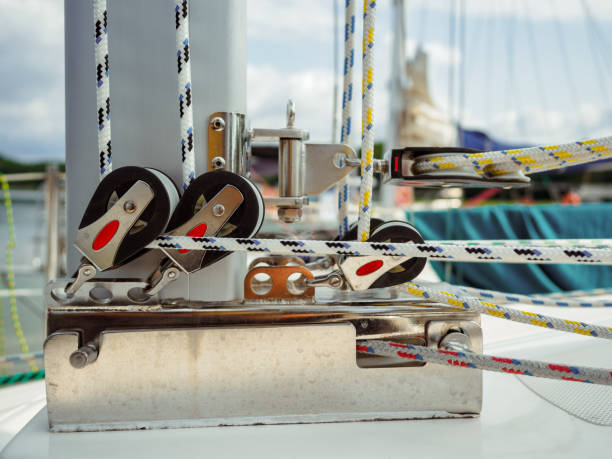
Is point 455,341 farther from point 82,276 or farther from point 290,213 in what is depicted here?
point 82,276

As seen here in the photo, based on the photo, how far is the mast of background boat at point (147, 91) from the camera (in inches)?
24.6

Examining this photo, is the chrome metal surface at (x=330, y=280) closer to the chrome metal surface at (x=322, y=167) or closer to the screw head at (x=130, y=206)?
the chrome metal surface at (x=322, y=167)

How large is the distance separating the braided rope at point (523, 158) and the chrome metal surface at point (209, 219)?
0.85 feet

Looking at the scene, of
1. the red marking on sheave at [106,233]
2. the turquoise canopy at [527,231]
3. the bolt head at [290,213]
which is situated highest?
the bolt head at [290,213]

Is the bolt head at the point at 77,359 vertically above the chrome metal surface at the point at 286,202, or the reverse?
the chrome metal surface at the point at 286,202

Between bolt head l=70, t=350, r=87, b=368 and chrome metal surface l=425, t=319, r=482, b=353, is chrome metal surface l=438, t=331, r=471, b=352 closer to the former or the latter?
chrome metal surface l=425, t=319, r=482, b=353

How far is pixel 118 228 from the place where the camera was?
57 cm

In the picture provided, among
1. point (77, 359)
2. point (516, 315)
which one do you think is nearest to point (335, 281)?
point (516, 315)

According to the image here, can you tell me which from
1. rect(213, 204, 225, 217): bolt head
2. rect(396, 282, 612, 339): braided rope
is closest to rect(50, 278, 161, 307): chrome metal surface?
rect(213, 204, 225, 217): bolt head

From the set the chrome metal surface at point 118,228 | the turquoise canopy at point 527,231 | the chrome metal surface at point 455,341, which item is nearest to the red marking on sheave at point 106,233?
the chrome metal surface at point 118,228

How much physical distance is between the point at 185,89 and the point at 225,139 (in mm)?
86

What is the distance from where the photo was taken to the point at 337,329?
24.2 inches

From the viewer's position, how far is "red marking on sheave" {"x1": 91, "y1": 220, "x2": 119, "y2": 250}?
569 millimetres

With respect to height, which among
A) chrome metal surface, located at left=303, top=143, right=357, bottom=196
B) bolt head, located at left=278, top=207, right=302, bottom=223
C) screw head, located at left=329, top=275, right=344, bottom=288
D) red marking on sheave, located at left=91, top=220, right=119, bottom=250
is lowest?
screw head, located at left=329, top=275, right=344, bottom=288
